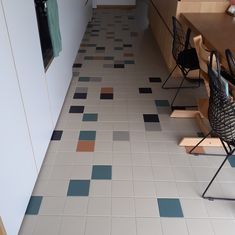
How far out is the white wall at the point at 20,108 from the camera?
128 centimetres

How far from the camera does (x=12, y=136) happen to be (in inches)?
54.2

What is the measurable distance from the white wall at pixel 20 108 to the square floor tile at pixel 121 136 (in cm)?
56

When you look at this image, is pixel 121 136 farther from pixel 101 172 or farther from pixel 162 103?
pixel 162 103

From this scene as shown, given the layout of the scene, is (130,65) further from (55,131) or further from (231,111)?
(231,111)

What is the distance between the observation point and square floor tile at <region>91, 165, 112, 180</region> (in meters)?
1.87

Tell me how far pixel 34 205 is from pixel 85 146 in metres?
0.64

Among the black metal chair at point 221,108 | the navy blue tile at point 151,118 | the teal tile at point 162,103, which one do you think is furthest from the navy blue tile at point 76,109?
the black metal chair at point 221,108

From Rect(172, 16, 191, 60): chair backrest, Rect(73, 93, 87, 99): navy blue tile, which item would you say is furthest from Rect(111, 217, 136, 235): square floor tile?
Rect(172, 16, 191, 60): chair backrest

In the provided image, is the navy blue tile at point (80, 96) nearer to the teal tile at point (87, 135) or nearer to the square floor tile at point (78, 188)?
the teal tile at point (87, 135)

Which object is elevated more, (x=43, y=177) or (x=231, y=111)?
(x=231, y=111)

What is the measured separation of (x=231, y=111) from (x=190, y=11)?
1.82 m

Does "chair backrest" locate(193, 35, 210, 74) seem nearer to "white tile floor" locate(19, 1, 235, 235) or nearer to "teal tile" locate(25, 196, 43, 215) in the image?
"white tile floor" locate(19, 1, 235, 235)

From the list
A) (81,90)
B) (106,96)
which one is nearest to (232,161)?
(106,96)

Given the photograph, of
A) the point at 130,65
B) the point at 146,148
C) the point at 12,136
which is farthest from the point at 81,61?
Answer: the point at 12,136
